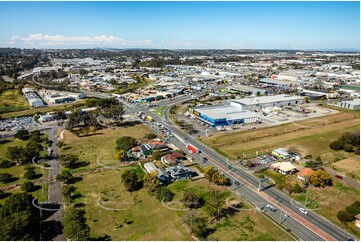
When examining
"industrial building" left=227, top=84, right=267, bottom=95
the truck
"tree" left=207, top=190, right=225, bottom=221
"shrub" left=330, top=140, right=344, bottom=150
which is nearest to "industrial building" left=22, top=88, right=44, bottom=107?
the truck

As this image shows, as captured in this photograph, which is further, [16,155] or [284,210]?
[16,155]

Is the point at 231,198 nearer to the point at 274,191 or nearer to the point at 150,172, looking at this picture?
the point at 274,191

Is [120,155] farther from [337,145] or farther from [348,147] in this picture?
[348,147]

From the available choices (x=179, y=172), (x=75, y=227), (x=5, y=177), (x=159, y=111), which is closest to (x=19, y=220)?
(x=75, y=227)

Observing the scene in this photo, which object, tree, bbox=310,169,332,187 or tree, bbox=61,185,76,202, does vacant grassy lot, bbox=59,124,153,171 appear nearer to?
tree, bbox=61,185,76,202

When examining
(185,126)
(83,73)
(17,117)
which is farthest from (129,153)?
(83,73)

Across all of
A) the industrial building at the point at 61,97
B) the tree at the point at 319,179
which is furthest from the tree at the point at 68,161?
the industrial building at the point at 61,97
